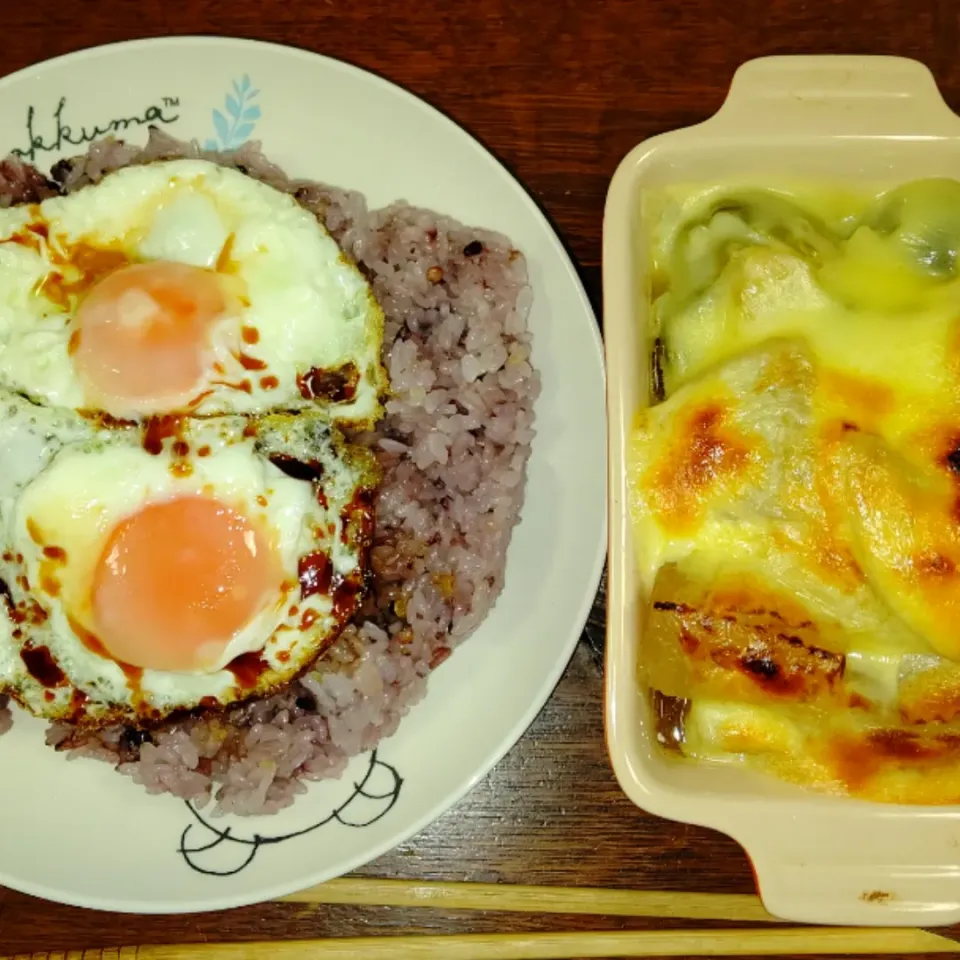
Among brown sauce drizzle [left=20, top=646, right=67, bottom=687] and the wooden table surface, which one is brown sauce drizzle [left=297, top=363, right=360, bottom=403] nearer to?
the wooden table surface

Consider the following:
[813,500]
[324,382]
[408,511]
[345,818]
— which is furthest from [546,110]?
[345,818]

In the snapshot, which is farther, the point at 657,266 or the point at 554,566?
the point at 554,566

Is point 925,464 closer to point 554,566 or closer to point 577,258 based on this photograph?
point 554,566

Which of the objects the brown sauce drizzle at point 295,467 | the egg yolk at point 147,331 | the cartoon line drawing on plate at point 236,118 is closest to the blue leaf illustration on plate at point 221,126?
the cartoon line drawing on plate at point 236,118

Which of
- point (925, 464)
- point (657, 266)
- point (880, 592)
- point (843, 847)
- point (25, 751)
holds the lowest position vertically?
point (25, 751)

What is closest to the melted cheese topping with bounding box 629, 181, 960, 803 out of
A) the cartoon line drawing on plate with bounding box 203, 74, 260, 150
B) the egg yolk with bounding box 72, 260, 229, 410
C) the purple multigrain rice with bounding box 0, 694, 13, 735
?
the egg yolk with bounding box 72, 260, 229, 410

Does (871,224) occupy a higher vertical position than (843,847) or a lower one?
higher

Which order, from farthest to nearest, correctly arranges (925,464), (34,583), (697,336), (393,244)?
(393,244)
(34,583)
(697,336)
(925,464)

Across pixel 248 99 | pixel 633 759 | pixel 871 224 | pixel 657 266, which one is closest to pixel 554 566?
pixel 633 759
